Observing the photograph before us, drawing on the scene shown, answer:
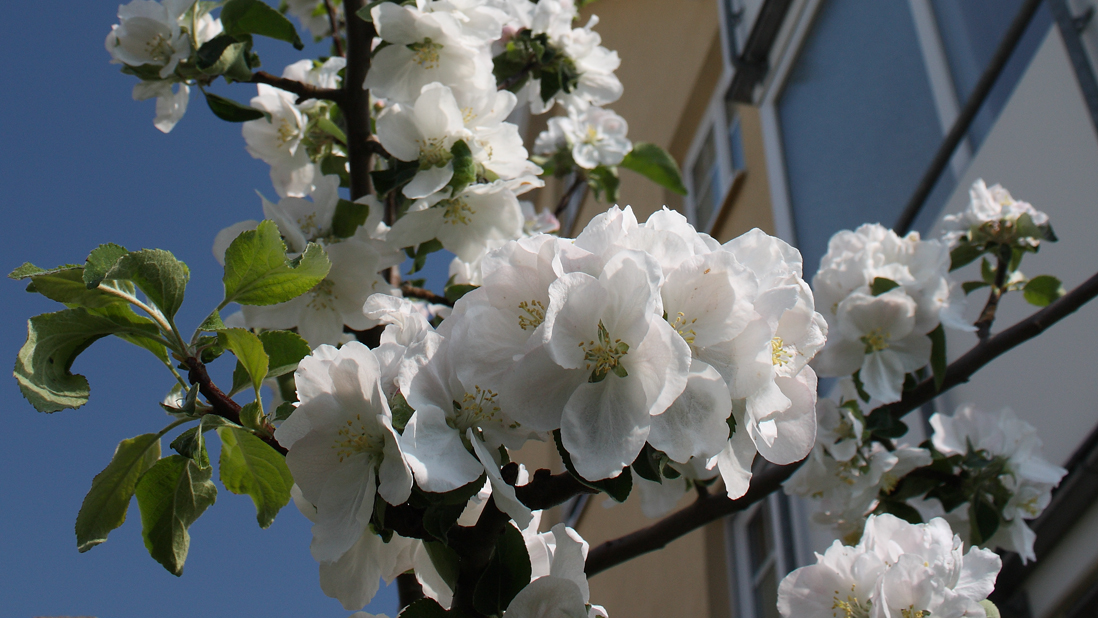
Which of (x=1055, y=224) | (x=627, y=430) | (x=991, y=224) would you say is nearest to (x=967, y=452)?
(x=991, y=224)

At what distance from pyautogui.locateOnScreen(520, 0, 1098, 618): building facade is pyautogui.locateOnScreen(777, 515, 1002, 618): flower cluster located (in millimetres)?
1203

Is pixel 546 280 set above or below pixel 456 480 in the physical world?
above

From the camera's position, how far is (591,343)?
84cm

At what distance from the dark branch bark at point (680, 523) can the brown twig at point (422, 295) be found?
2.40 feet

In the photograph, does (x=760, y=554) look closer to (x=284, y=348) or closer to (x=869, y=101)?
(x=869, y=101)

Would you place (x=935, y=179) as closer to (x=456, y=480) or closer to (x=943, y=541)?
(x=943, y=541)


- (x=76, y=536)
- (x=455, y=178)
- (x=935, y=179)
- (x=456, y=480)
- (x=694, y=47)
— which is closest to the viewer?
(x=456, y=480)

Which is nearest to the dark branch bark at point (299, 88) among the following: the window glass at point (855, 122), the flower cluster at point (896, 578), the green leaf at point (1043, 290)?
the flower cluster at point (896, 578)

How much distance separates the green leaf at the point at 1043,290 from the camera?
2.06 meters

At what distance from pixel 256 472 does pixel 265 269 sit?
9.3 inches

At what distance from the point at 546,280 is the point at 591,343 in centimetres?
9

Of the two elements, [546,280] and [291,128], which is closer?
[546,280]

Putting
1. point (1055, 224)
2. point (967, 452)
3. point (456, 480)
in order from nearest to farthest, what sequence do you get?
point (456, 480)
point (967, 452)
point (1055, 224)

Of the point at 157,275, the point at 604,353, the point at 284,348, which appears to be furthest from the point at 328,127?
the point at 604,353
